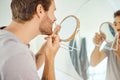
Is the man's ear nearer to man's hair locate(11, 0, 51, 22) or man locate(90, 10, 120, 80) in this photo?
man's hair locate(11, 0, 51, 22)

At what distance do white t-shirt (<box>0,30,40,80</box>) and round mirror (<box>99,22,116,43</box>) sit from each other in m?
0.43

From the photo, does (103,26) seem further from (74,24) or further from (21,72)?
(21,72)

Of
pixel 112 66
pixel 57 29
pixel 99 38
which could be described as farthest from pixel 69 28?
pixel 112 66

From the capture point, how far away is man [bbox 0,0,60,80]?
0.81 m

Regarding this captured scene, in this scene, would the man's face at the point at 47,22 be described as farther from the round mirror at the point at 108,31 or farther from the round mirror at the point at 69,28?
the round mirror at the point at 108,31

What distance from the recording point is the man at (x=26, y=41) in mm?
808

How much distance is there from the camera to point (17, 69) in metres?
0.81

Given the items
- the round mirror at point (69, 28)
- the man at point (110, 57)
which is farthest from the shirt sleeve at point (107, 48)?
the round mirror at point (69, 28)

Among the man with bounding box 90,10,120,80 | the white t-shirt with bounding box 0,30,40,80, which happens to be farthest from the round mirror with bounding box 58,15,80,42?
the white t-shirt with bounding box 0,30,40,80

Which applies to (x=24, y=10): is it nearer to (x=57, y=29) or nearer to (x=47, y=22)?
(x=47, y=22)

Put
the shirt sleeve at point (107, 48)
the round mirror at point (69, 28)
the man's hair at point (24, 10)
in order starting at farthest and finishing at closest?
the round mirror at point (69, 28)
the shirt sleeve at point (107, 48)
the man's hair at point (24, 10)

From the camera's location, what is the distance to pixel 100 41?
3.80 feet

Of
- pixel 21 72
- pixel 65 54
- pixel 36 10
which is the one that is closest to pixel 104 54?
pixel 65 54

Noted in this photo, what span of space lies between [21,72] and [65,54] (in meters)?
0.47
